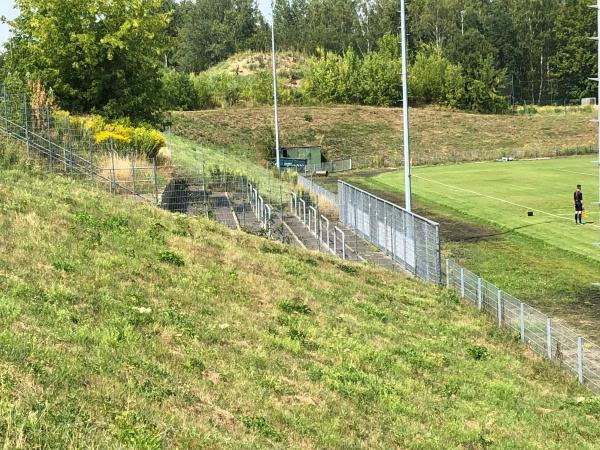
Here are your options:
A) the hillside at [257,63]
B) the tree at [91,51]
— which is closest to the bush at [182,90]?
the hillside at [257,63]

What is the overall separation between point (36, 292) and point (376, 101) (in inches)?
Answer: 4202

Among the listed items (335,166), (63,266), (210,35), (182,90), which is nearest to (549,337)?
(63,266)

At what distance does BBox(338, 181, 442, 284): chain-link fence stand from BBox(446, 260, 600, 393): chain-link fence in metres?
2.18

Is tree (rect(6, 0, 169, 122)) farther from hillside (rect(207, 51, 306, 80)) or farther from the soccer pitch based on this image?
hillside (rect(207, 51, 306, 80))

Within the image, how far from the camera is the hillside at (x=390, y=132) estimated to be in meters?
86.6

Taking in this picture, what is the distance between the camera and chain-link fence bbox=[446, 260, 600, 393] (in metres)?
15.9

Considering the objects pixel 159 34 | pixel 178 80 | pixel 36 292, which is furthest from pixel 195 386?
pixel 178 80

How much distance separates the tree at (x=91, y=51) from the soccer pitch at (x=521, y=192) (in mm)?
19901

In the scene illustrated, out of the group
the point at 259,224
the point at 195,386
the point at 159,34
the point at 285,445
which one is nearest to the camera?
the point at 285,445

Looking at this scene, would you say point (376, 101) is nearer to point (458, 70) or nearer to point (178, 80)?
point (458, 70)

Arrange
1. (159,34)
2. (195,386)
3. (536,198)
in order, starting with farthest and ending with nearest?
1. (536,198)
2. (159,34)
3. (195,386)

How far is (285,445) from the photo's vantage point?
8547mm

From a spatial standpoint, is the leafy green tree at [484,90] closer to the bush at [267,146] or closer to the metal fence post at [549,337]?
the bush at [267,146]

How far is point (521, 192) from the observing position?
168 ft
